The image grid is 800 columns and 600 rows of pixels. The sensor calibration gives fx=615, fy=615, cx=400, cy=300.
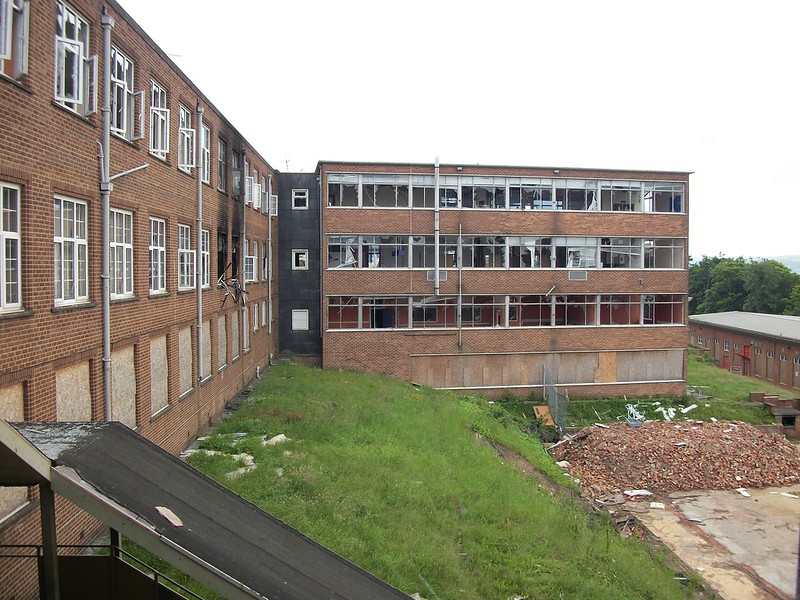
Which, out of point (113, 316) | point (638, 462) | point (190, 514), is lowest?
point (638, 462)

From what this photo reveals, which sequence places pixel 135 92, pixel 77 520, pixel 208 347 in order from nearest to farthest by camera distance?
pixel 77 520
pixel 135 92
pixel 208 347

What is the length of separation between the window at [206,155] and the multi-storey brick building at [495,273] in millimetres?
8727

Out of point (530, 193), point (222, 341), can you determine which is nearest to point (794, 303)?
Result: point (530, 193)

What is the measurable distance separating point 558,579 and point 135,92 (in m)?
11.3

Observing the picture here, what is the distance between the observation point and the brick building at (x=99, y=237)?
7273 millimetres

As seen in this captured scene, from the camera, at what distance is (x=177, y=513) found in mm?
5227

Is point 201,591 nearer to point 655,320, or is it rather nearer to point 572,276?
point 572,276

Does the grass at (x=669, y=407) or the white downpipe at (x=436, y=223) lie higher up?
the white downpipe at (x=436, y=223)

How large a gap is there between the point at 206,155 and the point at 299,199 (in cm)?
1216

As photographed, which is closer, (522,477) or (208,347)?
(522,477)

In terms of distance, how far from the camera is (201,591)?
7.46 m

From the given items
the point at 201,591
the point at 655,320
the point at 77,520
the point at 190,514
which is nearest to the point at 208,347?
the point at 77,520

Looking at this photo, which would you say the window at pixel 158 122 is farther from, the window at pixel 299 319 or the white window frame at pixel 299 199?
the window at pixel 299 319

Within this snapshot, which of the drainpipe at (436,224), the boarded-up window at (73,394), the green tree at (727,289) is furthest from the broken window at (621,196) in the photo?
the green tree at (727,289)
